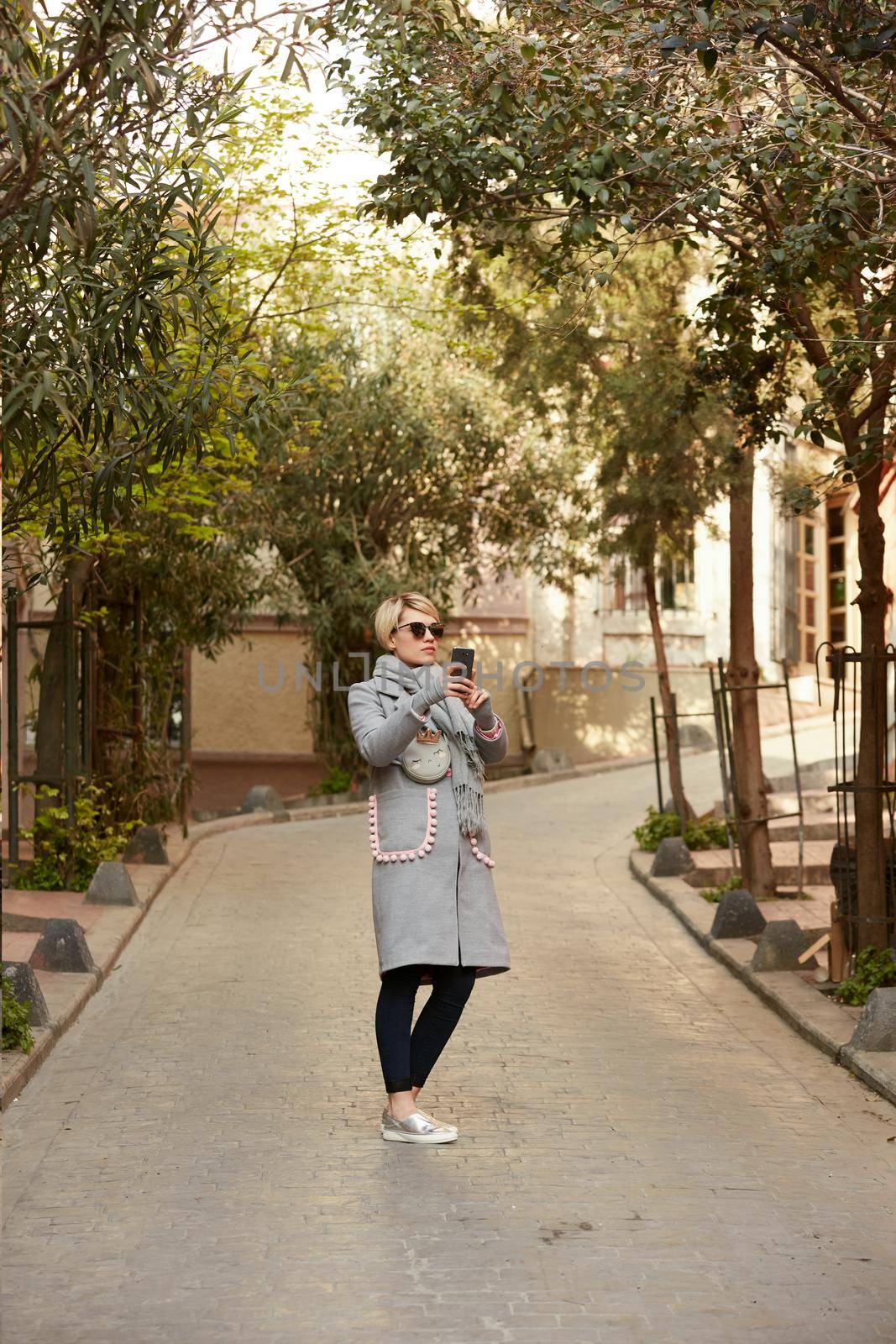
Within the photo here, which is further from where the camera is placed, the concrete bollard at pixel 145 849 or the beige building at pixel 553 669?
the beige building at pixel 553 669

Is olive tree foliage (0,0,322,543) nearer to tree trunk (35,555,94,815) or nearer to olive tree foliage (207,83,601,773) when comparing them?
tree trunk (35,555,94,815)

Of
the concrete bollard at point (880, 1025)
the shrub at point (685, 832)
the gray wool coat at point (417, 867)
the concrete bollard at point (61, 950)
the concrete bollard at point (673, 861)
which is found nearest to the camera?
the gray wool coat at point (417, 867)

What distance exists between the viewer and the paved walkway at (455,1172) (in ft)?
14.6

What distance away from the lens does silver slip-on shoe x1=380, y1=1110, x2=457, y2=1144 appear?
6.08 m

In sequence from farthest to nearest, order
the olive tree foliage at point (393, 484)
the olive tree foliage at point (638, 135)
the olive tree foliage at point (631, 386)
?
1. the olive tree foliage at point (393, 484)
2. the olive tree foliage at point (631, 386)
3. the olive tree foliage at point (638, 135)

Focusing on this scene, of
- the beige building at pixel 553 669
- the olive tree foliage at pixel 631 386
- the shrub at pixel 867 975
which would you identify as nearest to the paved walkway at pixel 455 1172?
the shrub at pixel 867 975

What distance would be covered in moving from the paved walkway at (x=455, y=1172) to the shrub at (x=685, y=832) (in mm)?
5524

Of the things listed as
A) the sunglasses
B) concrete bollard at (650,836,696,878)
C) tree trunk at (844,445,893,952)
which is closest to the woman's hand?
the sunglasses

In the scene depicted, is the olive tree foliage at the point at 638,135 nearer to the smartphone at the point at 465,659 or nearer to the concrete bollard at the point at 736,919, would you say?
the smartphone at the point at 465,659

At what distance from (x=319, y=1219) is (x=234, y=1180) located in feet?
1.96

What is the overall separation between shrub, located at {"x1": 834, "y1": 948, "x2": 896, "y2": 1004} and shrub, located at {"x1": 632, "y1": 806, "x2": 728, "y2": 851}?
22.8 ft

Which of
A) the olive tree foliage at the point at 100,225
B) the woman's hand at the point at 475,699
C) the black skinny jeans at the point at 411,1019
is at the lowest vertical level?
the black skinny jeans at the point at 411,1019

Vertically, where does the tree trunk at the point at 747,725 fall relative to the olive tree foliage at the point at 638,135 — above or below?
below

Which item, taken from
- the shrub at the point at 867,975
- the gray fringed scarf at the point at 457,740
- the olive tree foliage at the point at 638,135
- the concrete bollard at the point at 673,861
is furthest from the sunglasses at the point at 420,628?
the concrete bollard at the point at 673,861
